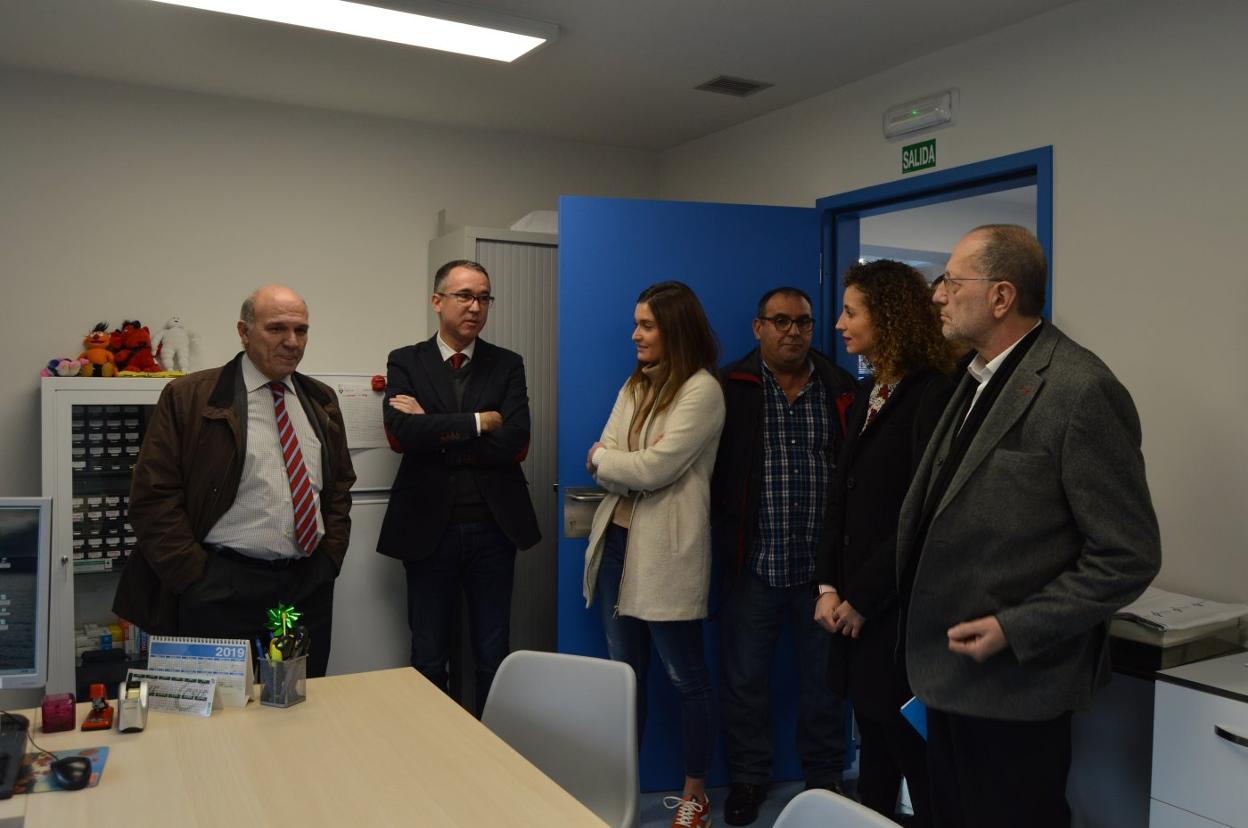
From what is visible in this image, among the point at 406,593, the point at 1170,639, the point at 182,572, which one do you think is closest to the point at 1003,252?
the point at 1170,639

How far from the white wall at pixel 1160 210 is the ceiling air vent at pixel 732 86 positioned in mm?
Answer: 880

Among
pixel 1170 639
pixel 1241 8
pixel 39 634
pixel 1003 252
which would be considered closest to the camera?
pixel 39 634

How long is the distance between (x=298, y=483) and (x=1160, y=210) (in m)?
2.61

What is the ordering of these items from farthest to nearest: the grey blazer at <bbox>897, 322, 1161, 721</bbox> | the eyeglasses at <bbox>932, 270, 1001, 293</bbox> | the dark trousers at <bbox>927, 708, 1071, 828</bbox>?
the eyeglasses at <bbox>932, 270, 1001, 293</bbox>, the dark trousers at <bbox>927, 708, 1071, 828</bbox>, the grey blazer at <bbox>897, 322, 1161, 721</bbox>

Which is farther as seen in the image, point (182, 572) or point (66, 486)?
point (66, 486)

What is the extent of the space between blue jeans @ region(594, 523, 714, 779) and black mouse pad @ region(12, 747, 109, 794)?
1.70 meters

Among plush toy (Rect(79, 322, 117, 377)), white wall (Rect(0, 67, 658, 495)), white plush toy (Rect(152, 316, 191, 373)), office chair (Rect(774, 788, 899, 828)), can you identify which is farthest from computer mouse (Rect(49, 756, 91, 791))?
white wall (Rect(0, 67, 658, 495))

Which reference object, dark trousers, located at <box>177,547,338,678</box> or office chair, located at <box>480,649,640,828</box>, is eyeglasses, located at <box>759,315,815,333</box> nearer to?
office chair, located at <box>480,649,640,828</box>

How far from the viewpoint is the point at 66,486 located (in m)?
3.70

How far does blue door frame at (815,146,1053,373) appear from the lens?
10.3ft

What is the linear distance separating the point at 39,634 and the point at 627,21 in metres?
2.51

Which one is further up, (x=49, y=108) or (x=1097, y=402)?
(x=49, y=108)

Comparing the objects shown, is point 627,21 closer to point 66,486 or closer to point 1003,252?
point 1003,252

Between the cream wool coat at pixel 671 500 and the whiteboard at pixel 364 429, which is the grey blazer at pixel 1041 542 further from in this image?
the whiteboard at pixel 364 429
